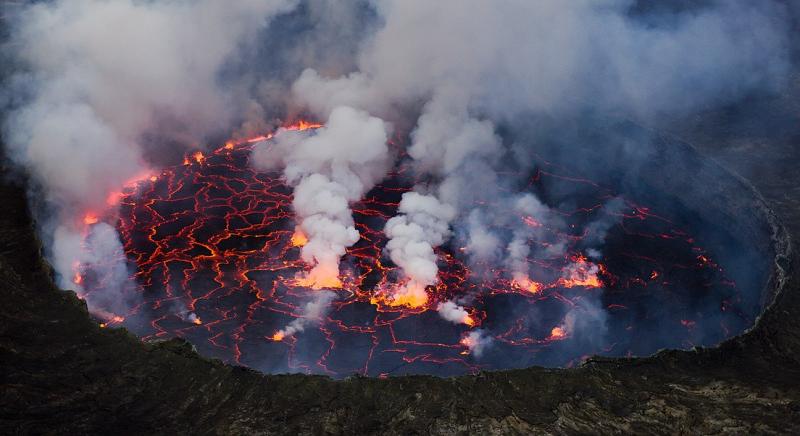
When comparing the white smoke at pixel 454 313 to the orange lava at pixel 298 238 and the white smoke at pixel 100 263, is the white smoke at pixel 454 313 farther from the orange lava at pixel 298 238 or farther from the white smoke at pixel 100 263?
the white smoke at pixel 100 263

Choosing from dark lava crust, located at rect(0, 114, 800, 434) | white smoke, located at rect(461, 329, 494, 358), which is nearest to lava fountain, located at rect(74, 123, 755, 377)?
white smoke, located at rect(461, 329, 494, 358)

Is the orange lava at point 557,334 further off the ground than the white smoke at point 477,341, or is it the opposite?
the orange lava at point 557,334

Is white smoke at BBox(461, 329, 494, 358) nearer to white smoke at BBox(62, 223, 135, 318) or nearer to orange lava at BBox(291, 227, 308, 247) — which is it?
orange lava at BBox(291, 227, 308, 247)

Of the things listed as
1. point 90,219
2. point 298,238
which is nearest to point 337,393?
point 298,238

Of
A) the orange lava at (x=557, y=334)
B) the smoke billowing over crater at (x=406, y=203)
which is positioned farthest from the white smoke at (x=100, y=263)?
the orange lava at (x=557, y=334)

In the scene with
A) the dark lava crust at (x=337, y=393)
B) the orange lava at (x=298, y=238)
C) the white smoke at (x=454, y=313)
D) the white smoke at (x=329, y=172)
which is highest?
the white smoke at (x=329, y=172)

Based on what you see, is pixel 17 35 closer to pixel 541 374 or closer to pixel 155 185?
pixel 155 185
